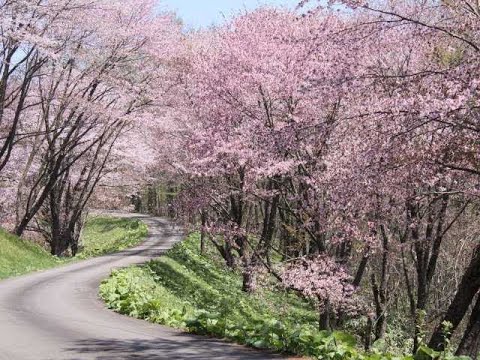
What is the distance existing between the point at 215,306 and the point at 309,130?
8.45 m

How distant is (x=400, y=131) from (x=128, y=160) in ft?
103

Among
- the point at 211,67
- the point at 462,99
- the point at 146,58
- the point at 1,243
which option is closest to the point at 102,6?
the point at 146,58

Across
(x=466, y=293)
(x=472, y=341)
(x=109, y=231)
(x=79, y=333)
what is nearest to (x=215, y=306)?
(x=79, y=333)

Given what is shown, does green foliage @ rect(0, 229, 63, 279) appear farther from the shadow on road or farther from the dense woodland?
the shadow on road

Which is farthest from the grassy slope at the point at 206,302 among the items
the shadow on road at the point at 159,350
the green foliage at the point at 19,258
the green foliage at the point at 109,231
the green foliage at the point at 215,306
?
the green foliage at the point at 109,231

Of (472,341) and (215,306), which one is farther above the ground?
(472,341)

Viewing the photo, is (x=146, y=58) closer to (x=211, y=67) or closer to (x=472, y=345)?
(x=211, y=67)

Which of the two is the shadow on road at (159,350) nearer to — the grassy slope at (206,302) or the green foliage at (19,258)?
the grassy slope at (206,302)

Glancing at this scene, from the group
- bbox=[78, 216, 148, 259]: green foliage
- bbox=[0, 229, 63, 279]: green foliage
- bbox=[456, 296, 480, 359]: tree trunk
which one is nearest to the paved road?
bbox=[456, 296, 480, 359]: tree trunk

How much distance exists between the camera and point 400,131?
9297mm

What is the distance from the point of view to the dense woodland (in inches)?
389

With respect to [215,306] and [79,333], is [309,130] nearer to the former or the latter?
[79,333]

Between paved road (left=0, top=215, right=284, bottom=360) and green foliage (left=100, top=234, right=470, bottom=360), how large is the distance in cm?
35

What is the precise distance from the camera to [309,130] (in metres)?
14.4
